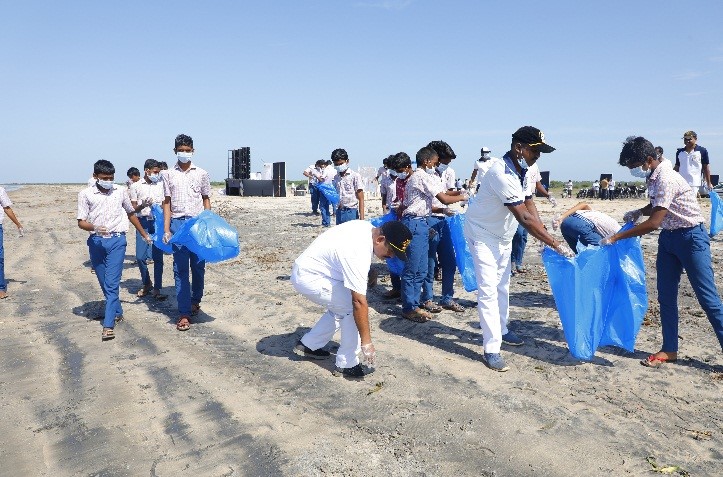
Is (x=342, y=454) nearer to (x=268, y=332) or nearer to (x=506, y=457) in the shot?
(x=506, y=457)

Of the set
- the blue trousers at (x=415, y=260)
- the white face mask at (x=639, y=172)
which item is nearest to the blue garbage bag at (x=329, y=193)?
the blue trousers at (x=415, y=260)

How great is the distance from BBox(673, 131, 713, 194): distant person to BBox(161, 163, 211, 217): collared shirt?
26.5ft

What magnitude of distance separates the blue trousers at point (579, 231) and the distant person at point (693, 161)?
497 centimetres

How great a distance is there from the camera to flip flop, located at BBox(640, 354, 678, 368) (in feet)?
14.6

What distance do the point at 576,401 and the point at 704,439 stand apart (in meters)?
0.80

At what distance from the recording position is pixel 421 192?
5.79 m

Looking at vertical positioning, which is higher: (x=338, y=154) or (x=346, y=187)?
(x=338, y=154)

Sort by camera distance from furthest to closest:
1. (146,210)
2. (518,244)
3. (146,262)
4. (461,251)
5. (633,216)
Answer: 1. (146,210)
2. (518,244)
3. (146,262)
4. (461,251)
5. (633,216)

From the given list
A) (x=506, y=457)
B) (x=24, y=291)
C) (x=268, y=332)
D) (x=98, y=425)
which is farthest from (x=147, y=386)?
(x=24, y=291)

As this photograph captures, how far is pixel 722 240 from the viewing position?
34.7 feet

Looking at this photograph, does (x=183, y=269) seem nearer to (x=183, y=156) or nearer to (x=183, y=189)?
(x=183, y=189)

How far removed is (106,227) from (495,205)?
406 cm

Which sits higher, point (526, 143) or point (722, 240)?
point (526, 143)

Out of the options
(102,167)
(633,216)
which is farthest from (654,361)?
→ (102,167)
